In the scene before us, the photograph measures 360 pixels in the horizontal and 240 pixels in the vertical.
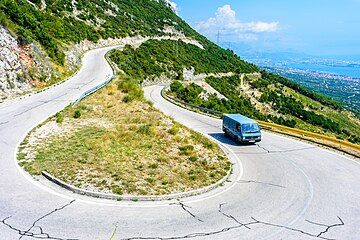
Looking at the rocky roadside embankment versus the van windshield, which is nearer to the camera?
the van windshield

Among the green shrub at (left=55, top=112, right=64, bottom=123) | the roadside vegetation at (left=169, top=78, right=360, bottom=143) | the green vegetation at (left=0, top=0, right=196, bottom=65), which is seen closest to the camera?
the green shrub at (left=55, top=112, right=64, bottom=123)

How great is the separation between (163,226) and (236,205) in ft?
11.5

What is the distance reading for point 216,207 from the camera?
434 inches

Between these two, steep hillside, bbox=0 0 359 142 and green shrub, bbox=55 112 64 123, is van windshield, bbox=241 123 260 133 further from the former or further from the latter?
steep hillside, bbox=0 0 359 142

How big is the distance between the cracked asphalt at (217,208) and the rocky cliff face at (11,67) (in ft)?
34.8

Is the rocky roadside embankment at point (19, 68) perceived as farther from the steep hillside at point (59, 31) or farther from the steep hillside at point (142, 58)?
the steep hillside at point (142, 58)

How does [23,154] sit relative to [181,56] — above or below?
below

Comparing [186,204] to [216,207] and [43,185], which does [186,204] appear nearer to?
[216,207]

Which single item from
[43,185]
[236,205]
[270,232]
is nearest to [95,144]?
[43,185]

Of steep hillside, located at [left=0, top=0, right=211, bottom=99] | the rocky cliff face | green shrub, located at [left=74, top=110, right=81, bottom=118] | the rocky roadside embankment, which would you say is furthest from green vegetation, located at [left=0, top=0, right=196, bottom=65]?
green shrub, located at [left=74, top=110, right=81, bottom=118]

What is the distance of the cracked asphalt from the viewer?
8.80 m

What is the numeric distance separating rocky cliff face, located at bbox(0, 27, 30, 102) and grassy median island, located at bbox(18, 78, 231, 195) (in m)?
8.04

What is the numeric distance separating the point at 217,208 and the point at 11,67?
25.3 meters

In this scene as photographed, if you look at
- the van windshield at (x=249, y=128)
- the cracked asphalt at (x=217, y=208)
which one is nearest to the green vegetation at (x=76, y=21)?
the cracked asphalt at (x=217, y=208)
